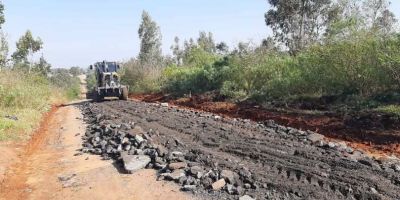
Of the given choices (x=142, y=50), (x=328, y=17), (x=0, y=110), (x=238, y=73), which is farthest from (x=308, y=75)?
Answer: (x=142, y=50)

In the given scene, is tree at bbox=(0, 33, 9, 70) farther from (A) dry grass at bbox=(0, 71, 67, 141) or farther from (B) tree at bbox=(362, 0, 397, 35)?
(B) tree at bbox=(362, 0, 397, 35)

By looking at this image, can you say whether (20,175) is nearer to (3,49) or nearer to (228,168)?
(228,168)

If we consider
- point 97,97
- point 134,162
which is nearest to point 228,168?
point 134,162

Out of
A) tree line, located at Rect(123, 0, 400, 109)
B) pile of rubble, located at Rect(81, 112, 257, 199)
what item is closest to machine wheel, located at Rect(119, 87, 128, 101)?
tree line, located at Rect(123, 0, 400, 109)

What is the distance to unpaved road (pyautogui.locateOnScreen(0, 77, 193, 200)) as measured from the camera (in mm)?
7148

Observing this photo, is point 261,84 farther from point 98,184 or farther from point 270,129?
point 98,184

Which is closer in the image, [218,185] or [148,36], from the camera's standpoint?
[218,185]

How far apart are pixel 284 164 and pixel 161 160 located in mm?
2429

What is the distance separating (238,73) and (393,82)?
30.5ft

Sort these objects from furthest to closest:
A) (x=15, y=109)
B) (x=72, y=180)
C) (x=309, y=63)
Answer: (x=15, y=109) < (x=309, y=63) < (x=72, y=180)

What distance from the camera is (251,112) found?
1589cm

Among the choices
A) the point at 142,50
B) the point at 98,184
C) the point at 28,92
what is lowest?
the point at 98,184

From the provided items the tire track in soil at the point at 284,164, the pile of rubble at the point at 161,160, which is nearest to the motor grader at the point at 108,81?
the pile of rubble at the point at 161,160

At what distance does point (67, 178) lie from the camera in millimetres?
8352
